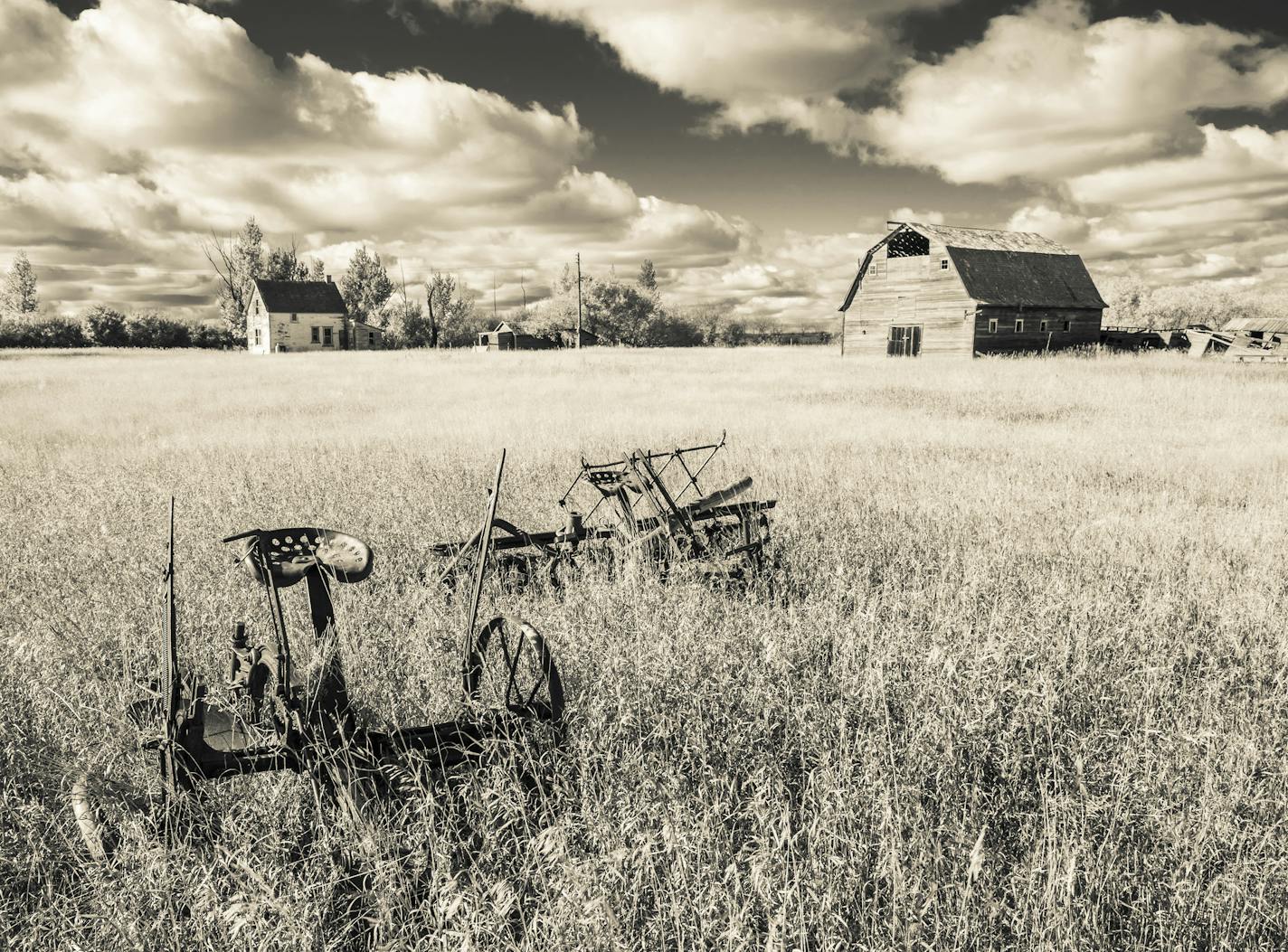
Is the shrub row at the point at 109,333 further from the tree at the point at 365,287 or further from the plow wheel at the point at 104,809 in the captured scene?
the plow wheel at the point at 104,809

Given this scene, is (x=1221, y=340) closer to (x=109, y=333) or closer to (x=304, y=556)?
(x=304, y=556)

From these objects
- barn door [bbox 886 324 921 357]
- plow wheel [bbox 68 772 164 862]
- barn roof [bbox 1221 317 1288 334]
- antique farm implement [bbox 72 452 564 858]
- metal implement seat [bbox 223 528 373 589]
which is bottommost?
plow wheel [bbox 68 772 164 862]

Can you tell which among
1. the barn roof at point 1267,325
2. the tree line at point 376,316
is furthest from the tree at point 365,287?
the barn roof at point 1267,325

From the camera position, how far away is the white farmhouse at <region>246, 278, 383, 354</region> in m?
64.2

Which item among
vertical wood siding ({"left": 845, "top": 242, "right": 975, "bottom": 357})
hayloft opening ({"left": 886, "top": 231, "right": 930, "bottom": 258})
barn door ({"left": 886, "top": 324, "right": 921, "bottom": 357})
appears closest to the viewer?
vertical wood siding ({"left": 845, "top": 242, "right": 975, "bottom": 357})

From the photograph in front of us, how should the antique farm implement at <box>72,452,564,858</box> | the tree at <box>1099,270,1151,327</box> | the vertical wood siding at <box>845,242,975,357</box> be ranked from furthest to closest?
the tree at <box>1099,270,1151,327</box> → the vertical wood siding at <box>845,242,975,357</box> → the antique farm implement at <box>72,452,564,858</box>

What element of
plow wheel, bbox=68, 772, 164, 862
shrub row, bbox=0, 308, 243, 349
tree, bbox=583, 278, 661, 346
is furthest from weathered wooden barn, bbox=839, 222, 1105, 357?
shrub row, bbox=0, 308, 243, 349

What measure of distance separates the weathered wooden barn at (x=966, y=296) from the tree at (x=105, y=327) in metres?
66.7

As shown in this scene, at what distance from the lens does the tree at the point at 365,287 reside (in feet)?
266

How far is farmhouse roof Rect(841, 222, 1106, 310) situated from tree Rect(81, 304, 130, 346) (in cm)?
6661

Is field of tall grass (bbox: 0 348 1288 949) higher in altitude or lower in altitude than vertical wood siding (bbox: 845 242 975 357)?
lower

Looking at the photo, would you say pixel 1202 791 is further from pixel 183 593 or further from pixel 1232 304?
pixel 1232 304

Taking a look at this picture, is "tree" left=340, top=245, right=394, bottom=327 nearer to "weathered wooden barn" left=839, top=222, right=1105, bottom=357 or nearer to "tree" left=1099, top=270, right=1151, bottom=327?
"weathered wooden barn" left=839, top=222, right=1105, bottom=357

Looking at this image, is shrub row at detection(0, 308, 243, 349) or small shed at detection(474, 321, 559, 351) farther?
small shed at detection(474, 321, 559, 351)
